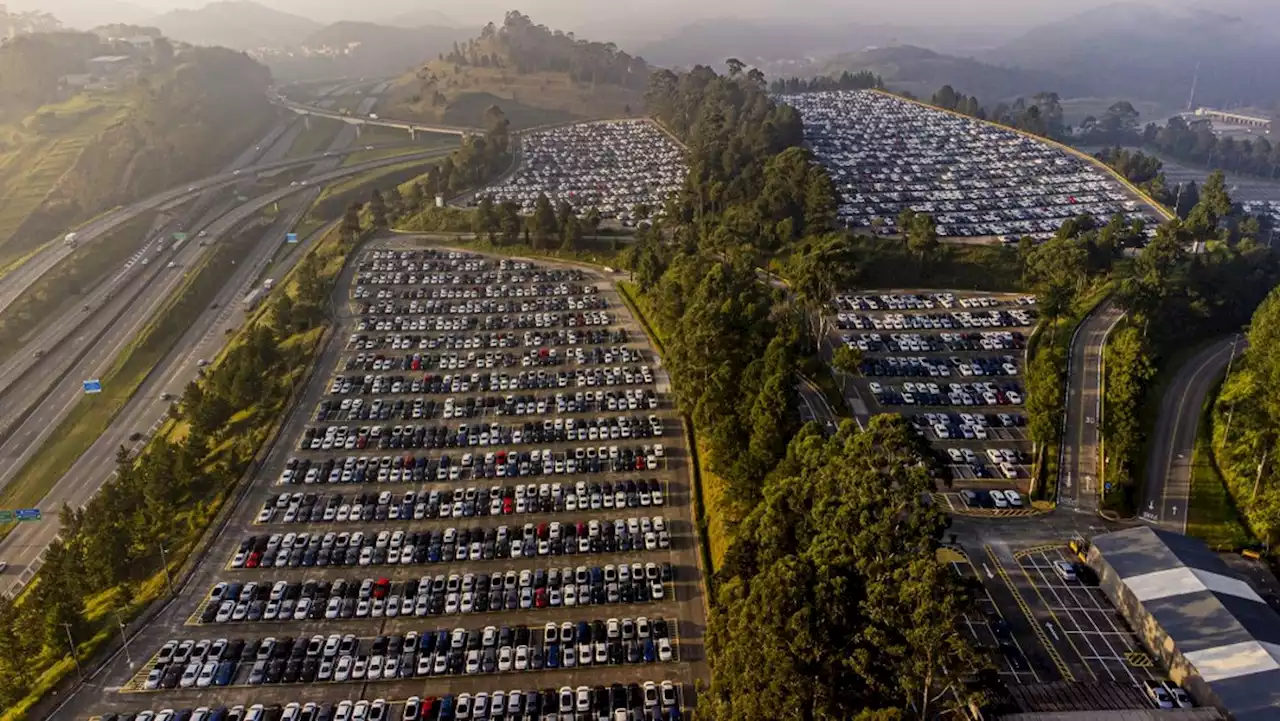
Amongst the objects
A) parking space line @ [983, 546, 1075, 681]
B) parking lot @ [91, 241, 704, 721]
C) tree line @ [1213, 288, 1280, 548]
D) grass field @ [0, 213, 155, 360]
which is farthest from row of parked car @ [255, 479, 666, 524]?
grass field @ [0, 213, 155, 360]

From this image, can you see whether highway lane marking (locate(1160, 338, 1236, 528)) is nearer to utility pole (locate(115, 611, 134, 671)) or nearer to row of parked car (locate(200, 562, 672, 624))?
row of parked car (locate(200, 562, 672, 624))

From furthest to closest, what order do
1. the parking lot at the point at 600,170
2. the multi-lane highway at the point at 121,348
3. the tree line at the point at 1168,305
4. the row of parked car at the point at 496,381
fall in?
the parking lot at the point at 600,170 → the row of parked car at the point at 496,381 → the multi-lane highway at the point at 121,348 → the tree line at the point at 1168,305

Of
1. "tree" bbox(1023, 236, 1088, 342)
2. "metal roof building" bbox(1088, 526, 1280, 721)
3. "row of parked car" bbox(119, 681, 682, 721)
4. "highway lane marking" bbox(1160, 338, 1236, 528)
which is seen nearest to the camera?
"metal roof building" bbox(1088, 526, 1280, 721)

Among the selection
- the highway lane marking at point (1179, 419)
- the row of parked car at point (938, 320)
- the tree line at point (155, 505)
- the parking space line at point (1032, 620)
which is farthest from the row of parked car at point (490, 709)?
the row of parked car at point (938, 320)

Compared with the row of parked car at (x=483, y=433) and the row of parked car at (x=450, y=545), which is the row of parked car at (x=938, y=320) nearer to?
the row of parked car at (x=483, y=433)

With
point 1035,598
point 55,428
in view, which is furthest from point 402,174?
point 1035,598

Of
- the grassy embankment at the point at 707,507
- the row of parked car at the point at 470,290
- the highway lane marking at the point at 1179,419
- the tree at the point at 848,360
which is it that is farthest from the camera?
the row of parked car at the point at 470,290

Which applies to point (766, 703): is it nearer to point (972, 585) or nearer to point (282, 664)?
point (972, 585)
